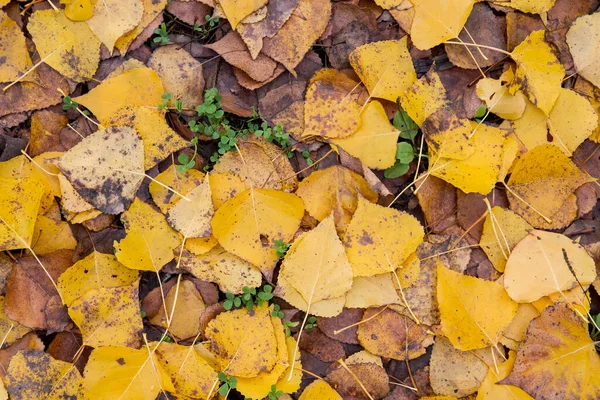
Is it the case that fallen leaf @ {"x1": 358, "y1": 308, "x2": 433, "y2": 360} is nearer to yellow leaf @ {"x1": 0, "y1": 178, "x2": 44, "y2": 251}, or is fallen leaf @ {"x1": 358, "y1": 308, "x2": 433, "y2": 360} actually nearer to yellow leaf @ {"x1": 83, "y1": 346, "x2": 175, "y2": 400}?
yellow leaf @ {"x1": 83, "y1": 346, "x2": 175, "y2": 400}

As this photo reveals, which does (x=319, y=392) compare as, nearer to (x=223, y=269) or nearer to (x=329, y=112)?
(x=223, y=269)

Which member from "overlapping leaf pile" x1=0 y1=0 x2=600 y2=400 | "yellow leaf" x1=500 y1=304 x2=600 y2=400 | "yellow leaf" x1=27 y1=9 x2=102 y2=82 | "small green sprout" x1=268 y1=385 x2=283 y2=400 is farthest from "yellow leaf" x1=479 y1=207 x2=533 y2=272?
"yellow leaf" x1=27 y1=9 x2=102 y2=82

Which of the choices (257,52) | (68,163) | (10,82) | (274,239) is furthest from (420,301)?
(10,82)

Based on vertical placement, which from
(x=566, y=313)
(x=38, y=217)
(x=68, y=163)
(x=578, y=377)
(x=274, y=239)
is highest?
(x=68, y=163)

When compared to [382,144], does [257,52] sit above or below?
above

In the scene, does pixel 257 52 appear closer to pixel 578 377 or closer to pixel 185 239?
pixel 185 239

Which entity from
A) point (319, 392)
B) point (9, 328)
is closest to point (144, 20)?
point (9, 328)
